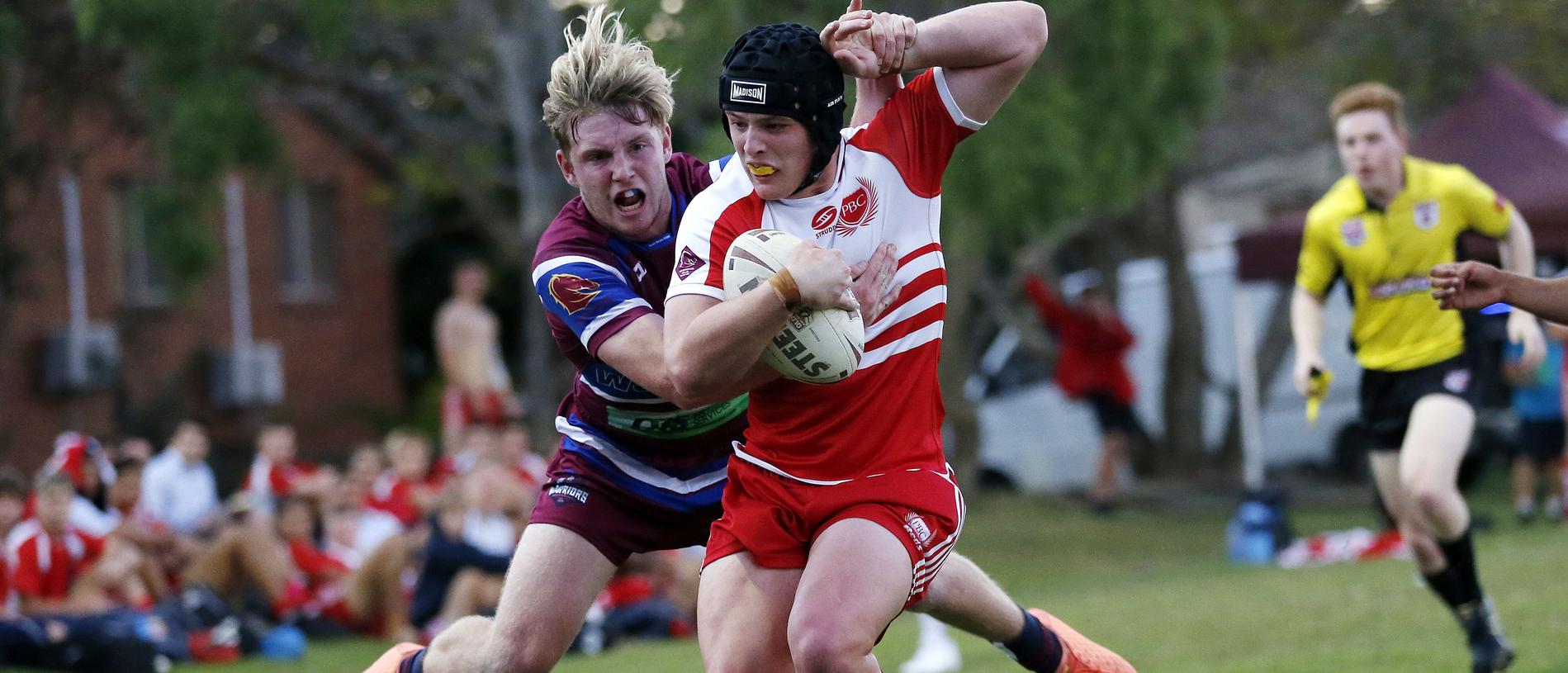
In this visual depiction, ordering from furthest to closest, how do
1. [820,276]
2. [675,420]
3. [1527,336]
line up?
[1527,336]
[675,420]
[820,276]

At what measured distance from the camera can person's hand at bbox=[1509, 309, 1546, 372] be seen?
7070 millimetres

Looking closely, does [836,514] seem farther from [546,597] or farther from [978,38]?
[978,38]

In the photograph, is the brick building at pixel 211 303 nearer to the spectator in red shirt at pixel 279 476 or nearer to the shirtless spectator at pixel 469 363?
the shirtless spectator at pixel 469 363

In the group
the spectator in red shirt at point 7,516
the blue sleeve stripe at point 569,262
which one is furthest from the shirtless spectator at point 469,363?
the blue sleeve stripe at point 569,262

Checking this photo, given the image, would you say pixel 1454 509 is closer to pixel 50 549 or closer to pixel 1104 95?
pixel 1104 95

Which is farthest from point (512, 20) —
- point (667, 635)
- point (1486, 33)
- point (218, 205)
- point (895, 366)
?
point (895, 366)

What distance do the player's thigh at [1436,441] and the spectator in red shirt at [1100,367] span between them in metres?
10.6

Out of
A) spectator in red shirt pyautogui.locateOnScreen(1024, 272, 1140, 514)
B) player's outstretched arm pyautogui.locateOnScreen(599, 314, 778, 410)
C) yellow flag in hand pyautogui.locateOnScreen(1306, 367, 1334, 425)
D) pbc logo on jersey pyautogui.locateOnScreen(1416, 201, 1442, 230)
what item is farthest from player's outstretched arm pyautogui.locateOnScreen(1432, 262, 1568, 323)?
spectator in red shirt pyautogui.locateOnScreen(1024, 272, 1140, 514)

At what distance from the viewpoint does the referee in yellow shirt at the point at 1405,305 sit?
714 cm

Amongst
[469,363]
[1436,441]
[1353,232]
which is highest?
[1353,232]

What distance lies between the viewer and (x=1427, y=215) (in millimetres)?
7477

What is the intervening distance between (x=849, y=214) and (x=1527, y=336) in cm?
386

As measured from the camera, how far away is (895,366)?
4.60m

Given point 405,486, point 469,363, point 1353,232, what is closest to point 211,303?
point 469,363
